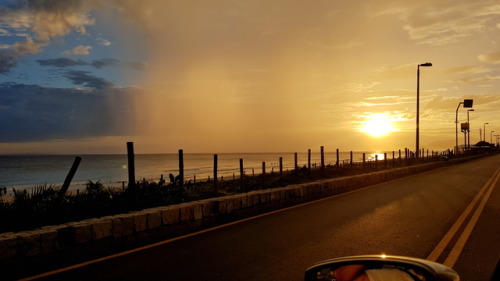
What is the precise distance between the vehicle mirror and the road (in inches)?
146

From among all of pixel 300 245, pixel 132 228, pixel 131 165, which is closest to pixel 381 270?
pixel 300 245

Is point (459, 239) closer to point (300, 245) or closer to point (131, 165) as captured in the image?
point (300, 245)

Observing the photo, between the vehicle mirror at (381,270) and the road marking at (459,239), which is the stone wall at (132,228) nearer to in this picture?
the road marking at (459,239)

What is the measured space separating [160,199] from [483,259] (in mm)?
7713

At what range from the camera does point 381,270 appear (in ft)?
6.55

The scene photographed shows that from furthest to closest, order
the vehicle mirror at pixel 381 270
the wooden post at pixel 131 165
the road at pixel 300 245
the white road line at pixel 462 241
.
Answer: the wooden post at pixel 131 165 < the white road line at pixel 462 241 < the road at pixel 300 245 < the vehicle mirror at pixel 381 270

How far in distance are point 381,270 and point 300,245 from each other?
581 cm

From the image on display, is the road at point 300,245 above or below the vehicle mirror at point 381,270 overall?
below

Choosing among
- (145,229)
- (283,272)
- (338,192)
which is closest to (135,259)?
(145,229)

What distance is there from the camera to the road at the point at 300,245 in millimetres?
6027

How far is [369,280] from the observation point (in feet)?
6.41

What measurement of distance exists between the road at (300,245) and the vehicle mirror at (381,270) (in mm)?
3713

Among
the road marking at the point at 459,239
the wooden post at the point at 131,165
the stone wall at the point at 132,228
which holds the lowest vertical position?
the road marking at the point at 459,239

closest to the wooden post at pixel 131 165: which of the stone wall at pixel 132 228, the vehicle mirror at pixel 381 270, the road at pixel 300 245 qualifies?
the stone wall at pixel 132 228
